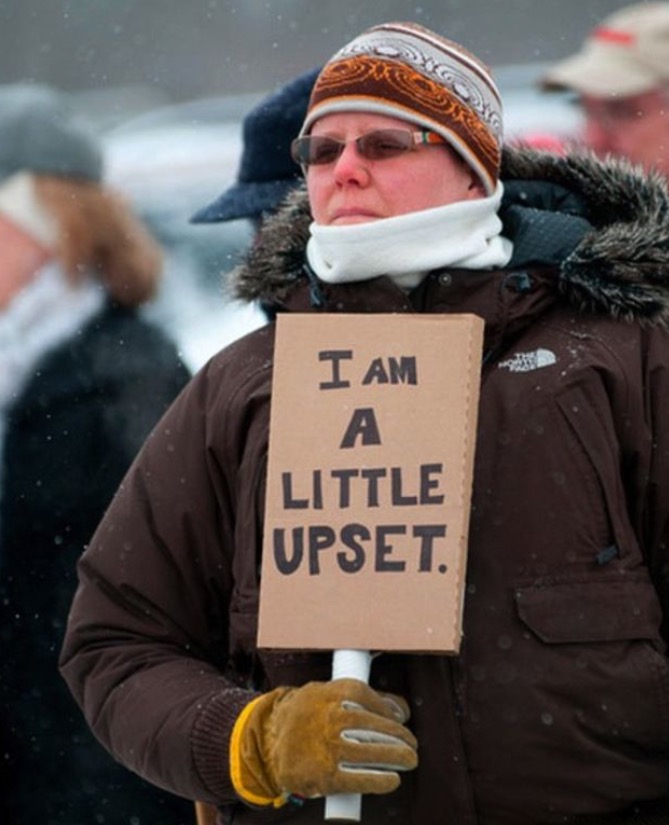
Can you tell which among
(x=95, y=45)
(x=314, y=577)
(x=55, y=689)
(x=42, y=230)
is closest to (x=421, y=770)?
(x=314, y=577)

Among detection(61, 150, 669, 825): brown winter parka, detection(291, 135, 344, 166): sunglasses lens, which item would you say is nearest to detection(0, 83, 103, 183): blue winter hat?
detection(61, 150, 669, 825): brown winter parka

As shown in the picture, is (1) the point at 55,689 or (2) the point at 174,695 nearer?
(2) the point at 174,695

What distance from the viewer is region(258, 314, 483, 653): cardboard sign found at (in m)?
2.85

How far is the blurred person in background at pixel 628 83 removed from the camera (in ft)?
16.4

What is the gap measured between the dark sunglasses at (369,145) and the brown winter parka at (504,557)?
7.0 inches

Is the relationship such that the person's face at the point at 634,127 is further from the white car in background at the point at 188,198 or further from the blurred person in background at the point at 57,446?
the blurred person in background at the point at 57,446

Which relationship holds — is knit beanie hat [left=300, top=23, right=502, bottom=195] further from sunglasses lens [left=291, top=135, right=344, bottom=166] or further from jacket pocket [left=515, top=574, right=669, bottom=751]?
jacket pocket [left=515, top=574, right=669, bottom=751]

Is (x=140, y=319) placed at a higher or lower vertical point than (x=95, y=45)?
lower

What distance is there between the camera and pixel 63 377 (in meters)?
4.87

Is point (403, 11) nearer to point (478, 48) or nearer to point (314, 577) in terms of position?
point (478, 48)

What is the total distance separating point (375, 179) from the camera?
3.05 metres

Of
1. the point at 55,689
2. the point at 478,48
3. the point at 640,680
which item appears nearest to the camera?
the point at 640,680

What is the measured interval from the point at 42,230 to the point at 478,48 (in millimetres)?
1115

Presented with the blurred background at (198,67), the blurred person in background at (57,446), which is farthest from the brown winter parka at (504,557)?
the blurred background at (198,67)
